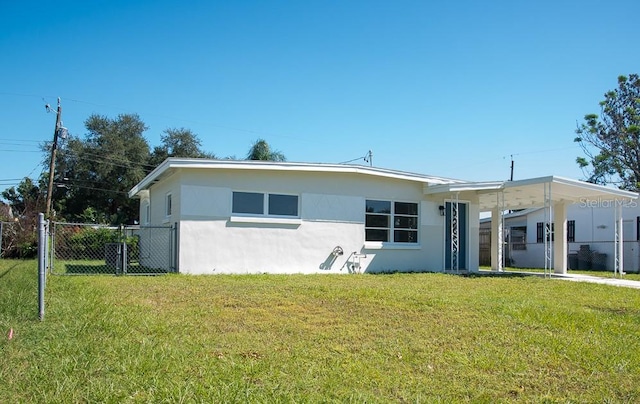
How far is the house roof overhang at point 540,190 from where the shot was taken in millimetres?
13820

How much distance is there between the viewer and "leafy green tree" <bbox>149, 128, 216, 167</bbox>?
36969 mm

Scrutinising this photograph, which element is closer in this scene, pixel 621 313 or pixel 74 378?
pixel 74 378

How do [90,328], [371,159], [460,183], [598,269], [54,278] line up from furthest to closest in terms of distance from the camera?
[371,159], [598,269], [460,183], [54,278], [90,328]

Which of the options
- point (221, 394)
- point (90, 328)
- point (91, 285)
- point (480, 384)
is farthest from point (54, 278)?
point (480, 384)

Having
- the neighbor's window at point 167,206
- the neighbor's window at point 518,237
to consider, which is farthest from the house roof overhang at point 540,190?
the neighbor's window at point 518,237

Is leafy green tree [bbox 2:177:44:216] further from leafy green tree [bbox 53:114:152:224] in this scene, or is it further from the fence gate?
the fence gate

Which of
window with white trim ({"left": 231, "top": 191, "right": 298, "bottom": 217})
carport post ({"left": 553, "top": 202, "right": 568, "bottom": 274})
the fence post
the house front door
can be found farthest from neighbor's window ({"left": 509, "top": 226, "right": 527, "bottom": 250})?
the fence post

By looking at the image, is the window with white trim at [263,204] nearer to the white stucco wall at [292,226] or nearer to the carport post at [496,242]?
the white stucco wall at [292,226]

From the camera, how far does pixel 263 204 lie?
13656mm

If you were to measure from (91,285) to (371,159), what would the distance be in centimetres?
2555

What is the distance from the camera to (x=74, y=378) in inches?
155

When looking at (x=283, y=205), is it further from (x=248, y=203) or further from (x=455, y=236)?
(x=455, y=236)

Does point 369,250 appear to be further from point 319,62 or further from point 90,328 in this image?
point 90,328

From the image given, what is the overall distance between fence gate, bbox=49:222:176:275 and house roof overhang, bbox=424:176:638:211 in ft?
27.1
